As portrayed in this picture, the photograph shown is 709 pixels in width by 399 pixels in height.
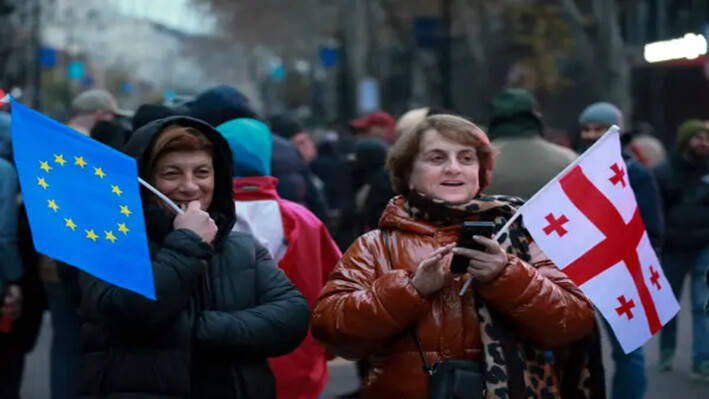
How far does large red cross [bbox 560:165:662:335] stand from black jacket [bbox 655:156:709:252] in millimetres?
5809

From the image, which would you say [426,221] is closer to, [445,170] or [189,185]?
[445,170]

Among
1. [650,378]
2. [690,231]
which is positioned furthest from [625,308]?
[690,231]

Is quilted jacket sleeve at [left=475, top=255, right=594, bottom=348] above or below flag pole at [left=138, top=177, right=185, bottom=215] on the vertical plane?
below

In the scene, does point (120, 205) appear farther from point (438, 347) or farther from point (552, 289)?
point (552, 289)

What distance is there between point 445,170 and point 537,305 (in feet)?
1.90

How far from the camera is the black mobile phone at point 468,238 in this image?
4305 millimetres

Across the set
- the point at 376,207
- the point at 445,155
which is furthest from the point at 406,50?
the point at 445,155

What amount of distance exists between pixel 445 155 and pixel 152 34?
441ft

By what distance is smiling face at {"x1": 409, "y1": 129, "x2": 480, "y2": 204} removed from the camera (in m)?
4.73

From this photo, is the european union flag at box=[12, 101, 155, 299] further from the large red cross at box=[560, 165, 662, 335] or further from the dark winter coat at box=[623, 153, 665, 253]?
the dark winter coat at box=[623, 153, 665, 253]

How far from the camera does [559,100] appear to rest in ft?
125

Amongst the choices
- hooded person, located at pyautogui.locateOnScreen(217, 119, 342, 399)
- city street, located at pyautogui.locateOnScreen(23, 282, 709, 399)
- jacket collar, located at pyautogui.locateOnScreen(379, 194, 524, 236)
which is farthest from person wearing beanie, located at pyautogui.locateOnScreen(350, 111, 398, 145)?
jacket collar, located at pyautogui.locateOnScreen(379, 194, 524, 236)

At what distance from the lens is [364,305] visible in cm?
452

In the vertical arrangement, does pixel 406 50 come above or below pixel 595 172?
below
